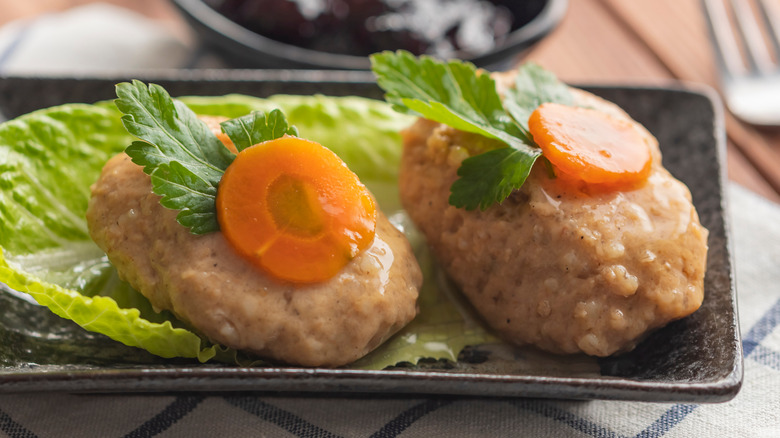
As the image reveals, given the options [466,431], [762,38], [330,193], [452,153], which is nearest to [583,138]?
[452,153]

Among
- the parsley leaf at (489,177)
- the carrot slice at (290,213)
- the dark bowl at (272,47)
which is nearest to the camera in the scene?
the carrot slice at (290,213)

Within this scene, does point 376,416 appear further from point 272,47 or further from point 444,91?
point 272,47

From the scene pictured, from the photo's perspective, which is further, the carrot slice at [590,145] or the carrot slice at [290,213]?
the carrot slice at [590,145]

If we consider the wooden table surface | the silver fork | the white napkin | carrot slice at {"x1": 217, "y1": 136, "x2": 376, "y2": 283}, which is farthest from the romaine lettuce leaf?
the silver fork

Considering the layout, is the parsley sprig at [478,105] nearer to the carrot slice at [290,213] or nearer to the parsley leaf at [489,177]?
the parsley leaf at [489,177]

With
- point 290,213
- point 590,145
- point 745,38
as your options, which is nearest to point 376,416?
point 290,213

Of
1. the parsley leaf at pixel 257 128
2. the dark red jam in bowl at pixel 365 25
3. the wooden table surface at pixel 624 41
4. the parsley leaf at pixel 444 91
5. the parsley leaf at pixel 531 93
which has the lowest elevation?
the wooden table surface at pixel 624 41

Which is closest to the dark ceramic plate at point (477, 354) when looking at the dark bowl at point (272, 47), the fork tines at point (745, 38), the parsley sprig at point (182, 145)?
the parsley sprig at point (182, 145)
